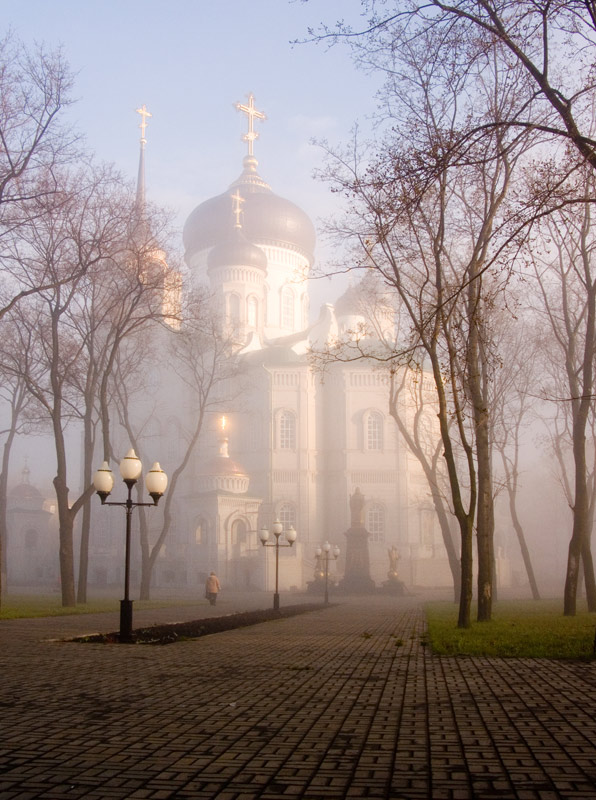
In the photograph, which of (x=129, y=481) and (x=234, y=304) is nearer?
(x=129, y=481)

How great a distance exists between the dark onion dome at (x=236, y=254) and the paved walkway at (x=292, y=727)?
4943 cm

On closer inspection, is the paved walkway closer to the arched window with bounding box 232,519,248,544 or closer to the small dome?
the arched window with bounding box 232,519,248,544

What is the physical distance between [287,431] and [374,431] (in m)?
5.34

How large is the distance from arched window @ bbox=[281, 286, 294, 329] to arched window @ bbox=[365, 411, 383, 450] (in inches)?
549

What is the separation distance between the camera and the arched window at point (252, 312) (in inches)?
2244

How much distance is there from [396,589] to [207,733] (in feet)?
123

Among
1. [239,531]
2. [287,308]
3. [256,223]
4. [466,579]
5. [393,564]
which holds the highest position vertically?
[256,223]

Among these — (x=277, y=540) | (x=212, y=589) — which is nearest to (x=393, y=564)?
(x=212, y=589)

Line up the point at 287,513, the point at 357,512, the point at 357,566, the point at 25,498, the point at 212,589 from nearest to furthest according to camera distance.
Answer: the point at 212,589, the point at 357,566, the point at 357,512, the point at 287,513, the point at 25,498

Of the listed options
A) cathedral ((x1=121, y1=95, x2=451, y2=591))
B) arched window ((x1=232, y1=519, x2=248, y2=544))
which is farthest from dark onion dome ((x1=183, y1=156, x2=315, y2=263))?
arched window ((x1=232, y1=519, x2=248, y2=544))

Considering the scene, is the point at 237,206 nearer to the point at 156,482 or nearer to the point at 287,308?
the point at 287,308

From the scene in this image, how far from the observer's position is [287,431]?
51.5 meters

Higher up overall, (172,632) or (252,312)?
(252,312)

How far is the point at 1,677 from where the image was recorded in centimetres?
680
